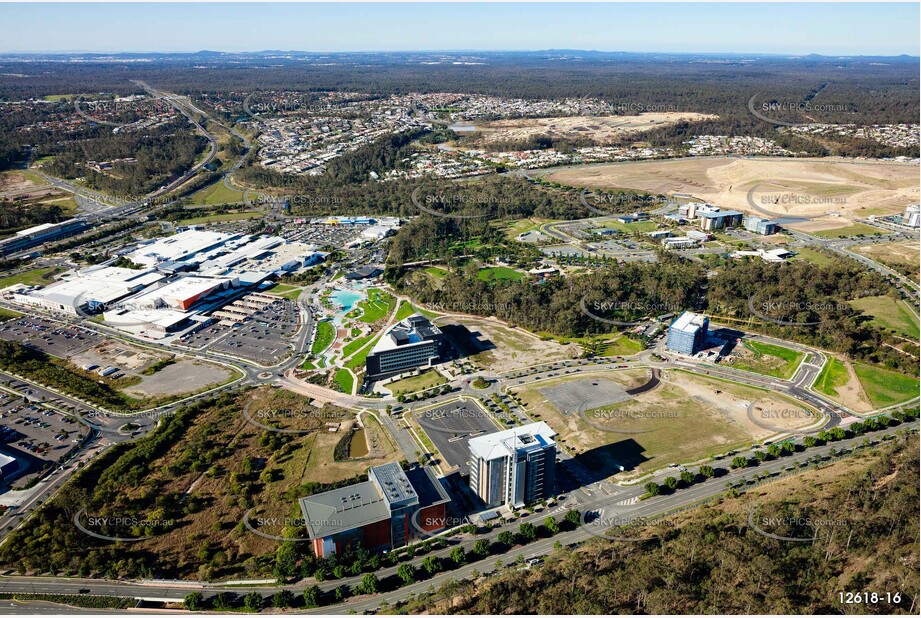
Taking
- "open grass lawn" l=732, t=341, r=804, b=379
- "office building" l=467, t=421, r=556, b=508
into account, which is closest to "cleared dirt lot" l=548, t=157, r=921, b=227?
"open grass lawn" l=732, t=341, r=804, b=379

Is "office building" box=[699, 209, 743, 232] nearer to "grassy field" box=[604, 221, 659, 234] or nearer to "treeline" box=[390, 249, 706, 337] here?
"grassy field" box=[604, 221, 659, 234]

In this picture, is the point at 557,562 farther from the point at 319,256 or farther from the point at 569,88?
the point at 569,88

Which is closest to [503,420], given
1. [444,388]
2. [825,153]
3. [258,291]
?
[444,388]

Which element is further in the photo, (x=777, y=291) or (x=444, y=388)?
(x=777, y=291)

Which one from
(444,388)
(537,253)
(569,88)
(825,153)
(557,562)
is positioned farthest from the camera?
(569,88)

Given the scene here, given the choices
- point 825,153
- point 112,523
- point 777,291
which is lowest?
point 112,523

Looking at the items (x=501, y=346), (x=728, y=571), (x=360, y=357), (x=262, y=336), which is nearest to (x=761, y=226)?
(x=501, y=346)

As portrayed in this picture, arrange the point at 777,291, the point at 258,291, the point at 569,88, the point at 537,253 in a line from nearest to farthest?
the point at 777,291
the point at 258,291
the point at 537,253
the point at 569,88

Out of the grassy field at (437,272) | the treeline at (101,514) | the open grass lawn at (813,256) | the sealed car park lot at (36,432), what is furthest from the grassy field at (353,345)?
the open grass lawn at (813,256)
